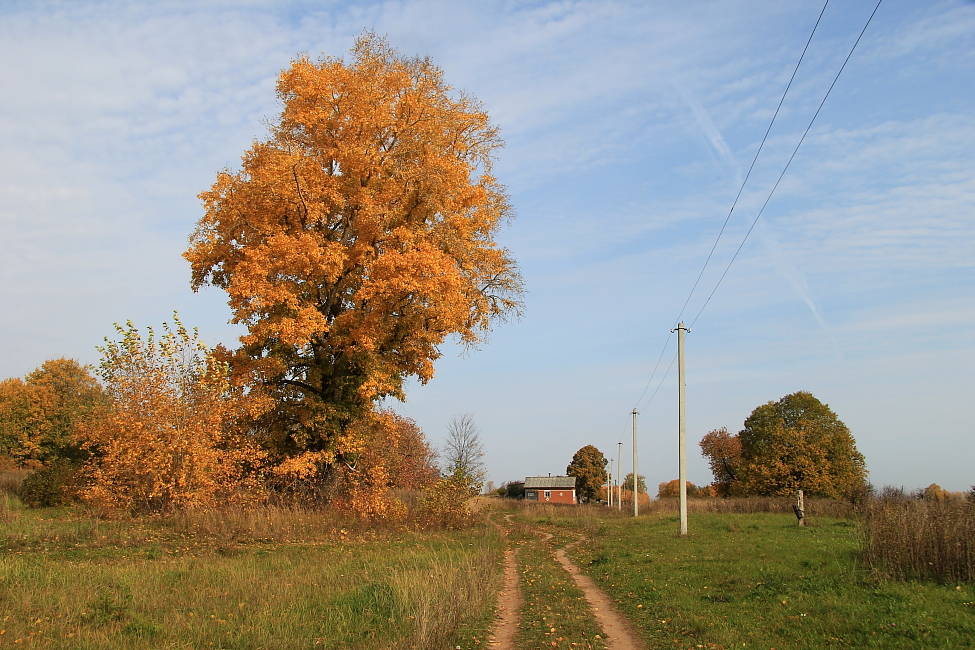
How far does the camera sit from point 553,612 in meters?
11.6

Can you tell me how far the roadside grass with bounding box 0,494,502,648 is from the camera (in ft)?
26.5

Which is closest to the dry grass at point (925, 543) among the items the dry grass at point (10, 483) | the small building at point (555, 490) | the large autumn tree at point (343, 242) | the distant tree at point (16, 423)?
the large autumn tree at point (343, 242)

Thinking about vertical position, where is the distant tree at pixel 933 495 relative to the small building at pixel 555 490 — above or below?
above

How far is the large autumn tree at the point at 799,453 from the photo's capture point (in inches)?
2516

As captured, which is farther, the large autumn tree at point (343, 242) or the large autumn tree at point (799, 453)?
the large autumn tree at point (799, 453)

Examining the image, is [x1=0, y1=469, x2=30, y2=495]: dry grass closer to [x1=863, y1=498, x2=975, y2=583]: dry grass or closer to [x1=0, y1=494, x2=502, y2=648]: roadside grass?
[x1=0, y1=494, x2=502, y2=648]: roadside grass

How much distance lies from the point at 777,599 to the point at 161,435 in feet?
52.9

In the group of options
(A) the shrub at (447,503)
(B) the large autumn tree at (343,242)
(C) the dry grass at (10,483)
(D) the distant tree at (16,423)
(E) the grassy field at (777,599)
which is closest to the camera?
(E) the grassy field at (777,599)

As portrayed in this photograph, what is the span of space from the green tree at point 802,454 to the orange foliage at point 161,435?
2216 inches

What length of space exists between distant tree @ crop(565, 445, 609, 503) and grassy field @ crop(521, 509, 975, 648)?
277ft

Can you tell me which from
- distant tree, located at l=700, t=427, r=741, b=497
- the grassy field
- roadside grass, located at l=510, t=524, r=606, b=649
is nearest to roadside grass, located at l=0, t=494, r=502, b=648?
roadside grass, located at l=510, t=524, r=606, b=649

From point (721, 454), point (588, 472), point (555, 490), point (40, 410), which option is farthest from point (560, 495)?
point (40, 410)

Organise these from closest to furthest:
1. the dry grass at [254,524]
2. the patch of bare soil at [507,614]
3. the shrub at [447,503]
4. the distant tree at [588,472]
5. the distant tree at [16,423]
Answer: the patch of bare soil at [507,614] → the dry grass at [254,524] → the shrub at [447,503] → the distant tree at [16,423] → the distant tree at [588,472]

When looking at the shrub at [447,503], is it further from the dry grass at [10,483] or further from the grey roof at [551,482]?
the grey roof at [551,482]
